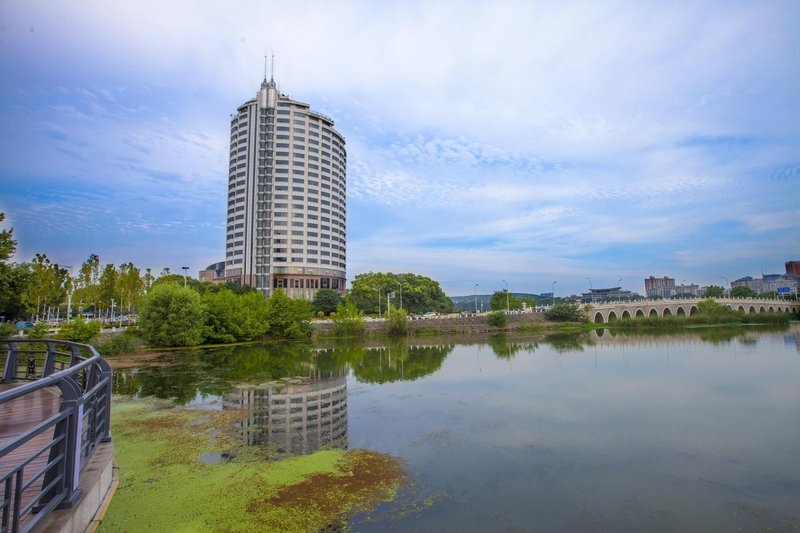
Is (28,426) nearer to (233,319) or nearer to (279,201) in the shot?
(233,319)

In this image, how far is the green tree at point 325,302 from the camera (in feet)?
331

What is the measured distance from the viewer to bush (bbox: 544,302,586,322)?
8875 cm

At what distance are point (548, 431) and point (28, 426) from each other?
51.2 ft

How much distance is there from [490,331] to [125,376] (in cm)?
6133

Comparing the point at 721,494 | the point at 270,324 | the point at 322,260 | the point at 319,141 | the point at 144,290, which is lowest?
the point at 721,494

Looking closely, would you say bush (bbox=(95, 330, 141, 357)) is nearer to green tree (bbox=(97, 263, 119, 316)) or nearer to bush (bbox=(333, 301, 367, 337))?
green tree (bbox=(97, 263, 119, 316))

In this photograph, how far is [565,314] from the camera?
88.8 meters

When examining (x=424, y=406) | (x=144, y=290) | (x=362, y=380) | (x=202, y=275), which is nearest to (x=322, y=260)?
(x=144, y=290)

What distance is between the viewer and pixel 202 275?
172m

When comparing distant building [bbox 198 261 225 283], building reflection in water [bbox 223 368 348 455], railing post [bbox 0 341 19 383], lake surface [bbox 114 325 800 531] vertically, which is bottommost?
lake surface [bbox 114 325 800 531]

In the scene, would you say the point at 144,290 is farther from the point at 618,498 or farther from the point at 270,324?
the point at 618,498

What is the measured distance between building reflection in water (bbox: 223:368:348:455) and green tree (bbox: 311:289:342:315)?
71.0 metres

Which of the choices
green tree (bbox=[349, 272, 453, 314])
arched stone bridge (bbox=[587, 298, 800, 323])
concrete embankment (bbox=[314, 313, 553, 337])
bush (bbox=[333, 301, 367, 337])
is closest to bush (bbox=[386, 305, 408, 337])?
concrete embankment (bbox=[314, 313, 553, 337])

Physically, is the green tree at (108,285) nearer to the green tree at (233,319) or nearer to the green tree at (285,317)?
the green tree at (233,319)
